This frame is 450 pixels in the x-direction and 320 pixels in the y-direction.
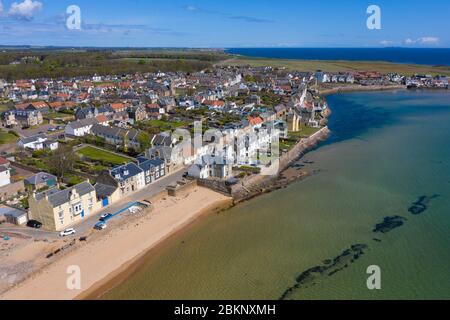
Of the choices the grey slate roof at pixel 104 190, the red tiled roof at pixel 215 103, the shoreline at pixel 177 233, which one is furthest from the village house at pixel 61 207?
the red tiled roof at pixel 215 103

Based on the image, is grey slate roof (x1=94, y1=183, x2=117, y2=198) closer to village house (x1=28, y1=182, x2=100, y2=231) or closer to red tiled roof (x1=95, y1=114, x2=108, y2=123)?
village house (x1=28, y1=182, x2=100, y2=231)

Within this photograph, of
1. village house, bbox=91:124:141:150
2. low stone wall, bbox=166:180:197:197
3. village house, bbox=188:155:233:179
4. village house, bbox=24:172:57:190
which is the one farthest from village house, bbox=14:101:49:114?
low stone wall, bbox=166:180:197:197

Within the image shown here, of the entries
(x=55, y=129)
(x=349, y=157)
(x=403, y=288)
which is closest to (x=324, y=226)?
(x=403, y=288)

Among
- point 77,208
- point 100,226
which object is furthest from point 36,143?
point 100,226

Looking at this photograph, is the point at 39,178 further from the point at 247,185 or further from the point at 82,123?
the point at 82,123

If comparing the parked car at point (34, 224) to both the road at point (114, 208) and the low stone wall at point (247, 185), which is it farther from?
the low stone wall at point (247, 185)
